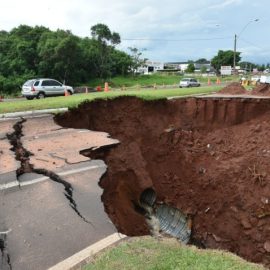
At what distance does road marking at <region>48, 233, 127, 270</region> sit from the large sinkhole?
2.11 metres

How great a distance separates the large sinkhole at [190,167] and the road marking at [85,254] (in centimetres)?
211

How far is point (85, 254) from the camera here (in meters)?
3.89

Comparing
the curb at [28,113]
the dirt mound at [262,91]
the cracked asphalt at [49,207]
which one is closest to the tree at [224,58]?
the dirt mound at [262,91]

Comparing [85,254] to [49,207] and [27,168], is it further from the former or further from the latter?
[27,168]

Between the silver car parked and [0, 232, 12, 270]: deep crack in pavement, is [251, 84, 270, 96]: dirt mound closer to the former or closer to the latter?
[0, 232, 12, 270]: deep crack in pavement

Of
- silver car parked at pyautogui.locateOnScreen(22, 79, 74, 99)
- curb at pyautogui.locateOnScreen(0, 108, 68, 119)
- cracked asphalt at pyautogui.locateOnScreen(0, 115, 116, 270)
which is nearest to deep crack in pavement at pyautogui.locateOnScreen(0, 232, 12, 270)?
cracked asphalt at pyautogui.locateOnScreen(0, 115, 116, 270)

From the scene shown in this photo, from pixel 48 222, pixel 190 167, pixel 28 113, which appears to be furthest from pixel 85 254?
pixel 28 113

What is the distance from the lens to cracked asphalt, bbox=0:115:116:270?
405 centimetres

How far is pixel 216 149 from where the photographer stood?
13.2 metres

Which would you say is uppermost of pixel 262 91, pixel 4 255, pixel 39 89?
pixel 262 91

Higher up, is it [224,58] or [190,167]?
[224,58]

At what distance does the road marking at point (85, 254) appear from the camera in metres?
3.68

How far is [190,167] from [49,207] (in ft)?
25.1

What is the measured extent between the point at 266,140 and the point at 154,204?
15.7ft
